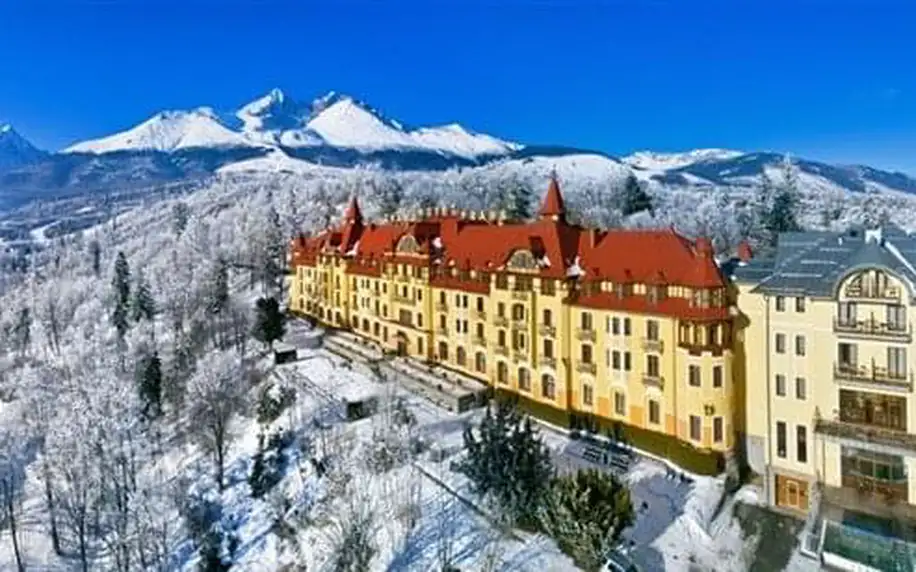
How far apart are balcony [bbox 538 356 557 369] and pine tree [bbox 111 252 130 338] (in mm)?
70270

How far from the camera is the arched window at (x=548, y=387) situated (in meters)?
49.7

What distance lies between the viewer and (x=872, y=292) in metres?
35.4

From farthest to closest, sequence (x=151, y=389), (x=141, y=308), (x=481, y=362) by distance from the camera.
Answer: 1. (x=141, y=308)
2. (x=151, y=389)
3. (x=481, y=362)

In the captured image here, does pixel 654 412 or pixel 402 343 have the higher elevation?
pixel 402 343

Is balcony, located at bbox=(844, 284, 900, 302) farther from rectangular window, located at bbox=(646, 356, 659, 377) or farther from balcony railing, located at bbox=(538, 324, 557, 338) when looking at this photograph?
balcony railing, located at bbox=(538, 324, 557, 338)

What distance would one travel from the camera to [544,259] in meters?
50.9

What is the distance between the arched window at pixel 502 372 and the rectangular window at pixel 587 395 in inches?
297

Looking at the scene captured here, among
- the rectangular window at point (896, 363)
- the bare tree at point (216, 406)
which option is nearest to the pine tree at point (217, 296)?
the bare tree at point (216, 406)

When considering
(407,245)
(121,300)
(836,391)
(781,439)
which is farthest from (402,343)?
(121,300)

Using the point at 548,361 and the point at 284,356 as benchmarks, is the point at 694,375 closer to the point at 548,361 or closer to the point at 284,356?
the point at 548,361

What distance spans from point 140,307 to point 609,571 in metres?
88.7

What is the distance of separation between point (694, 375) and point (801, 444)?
248 inches

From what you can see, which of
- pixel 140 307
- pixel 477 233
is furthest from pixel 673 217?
pixel 140 307

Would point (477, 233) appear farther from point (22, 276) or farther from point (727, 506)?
point (22, 276)
